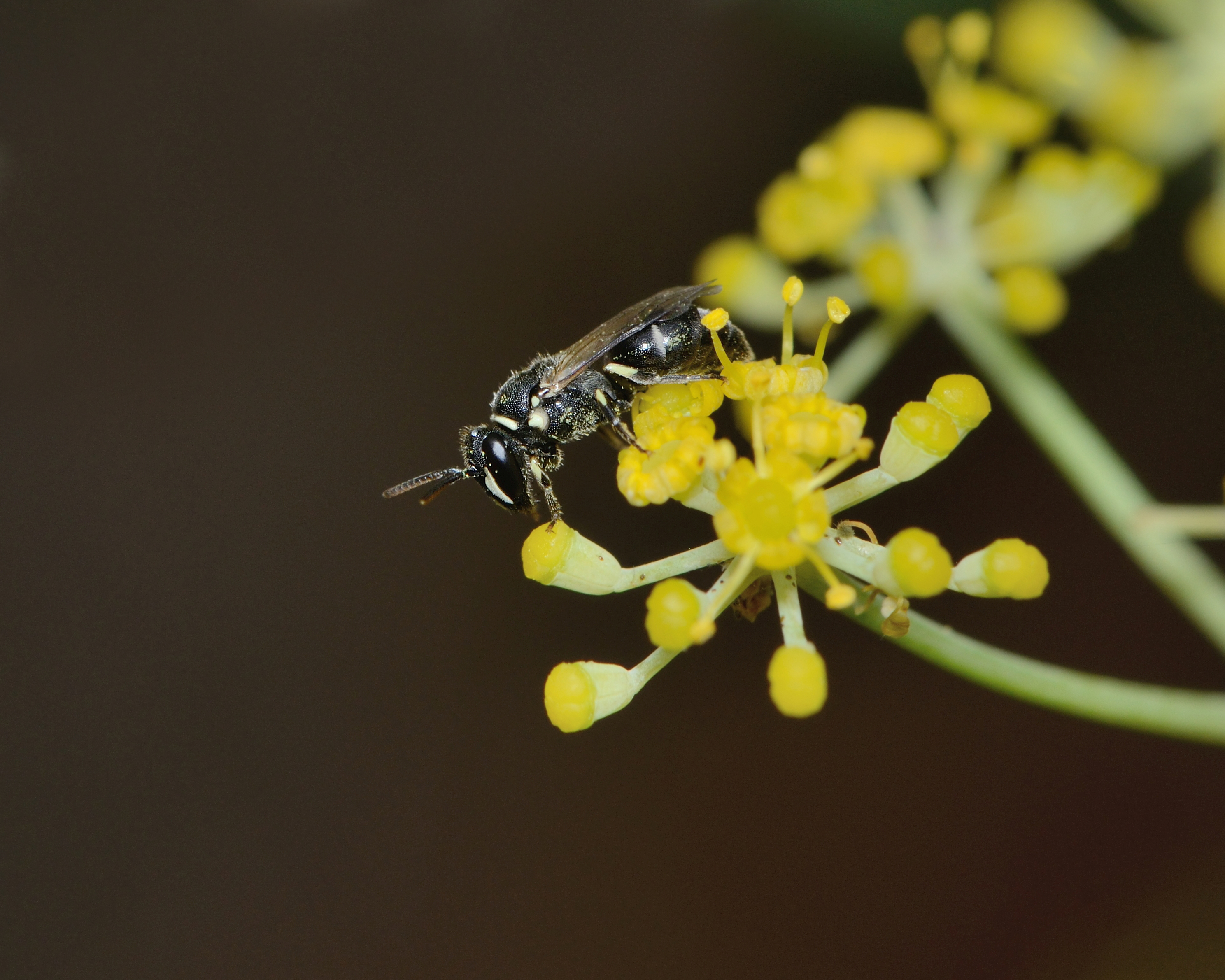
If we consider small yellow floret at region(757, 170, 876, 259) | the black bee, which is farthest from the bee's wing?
small yellow floret at region(757, 170, 876, 259)

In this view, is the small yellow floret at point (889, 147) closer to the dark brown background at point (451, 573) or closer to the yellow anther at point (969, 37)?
the yellow anther at point (969, 37)

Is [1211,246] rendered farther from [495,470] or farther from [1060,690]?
[495,470]

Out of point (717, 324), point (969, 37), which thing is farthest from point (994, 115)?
point (717, 324)

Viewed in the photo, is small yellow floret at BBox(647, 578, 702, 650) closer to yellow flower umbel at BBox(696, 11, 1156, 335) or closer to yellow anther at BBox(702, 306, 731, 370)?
yellow anther at BBox(702, 306, 731, 370)

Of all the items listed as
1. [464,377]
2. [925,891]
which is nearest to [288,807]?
[464,377]

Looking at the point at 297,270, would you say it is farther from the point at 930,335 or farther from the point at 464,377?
the point at 930,335
